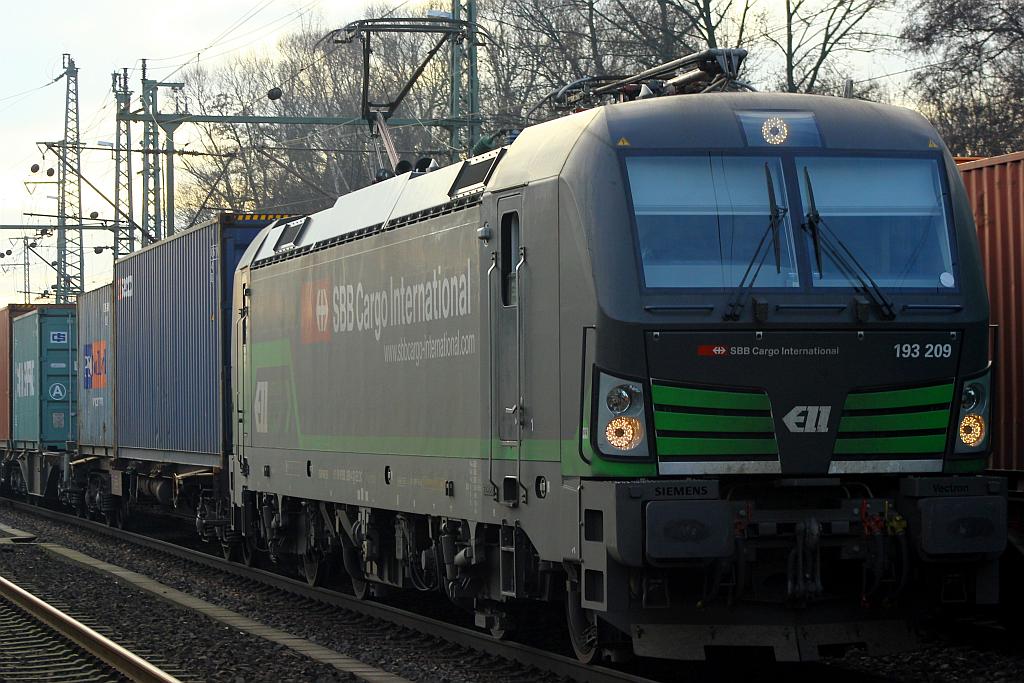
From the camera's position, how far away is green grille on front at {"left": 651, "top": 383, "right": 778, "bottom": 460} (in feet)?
27.1

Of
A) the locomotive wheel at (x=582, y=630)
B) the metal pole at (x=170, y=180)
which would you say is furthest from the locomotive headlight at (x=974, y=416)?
the metal pole at (x=170, y=180)

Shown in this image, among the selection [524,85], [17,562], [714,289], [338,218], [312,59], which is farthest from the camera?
[312,59]

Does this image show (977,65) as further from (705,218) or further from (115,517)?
(705,218)

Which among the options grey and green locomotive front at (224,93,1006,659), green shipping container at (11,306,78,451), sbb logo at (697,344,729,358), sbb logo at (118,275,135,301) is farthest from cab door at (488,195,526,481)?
green shipping container at (11,306,78,451)

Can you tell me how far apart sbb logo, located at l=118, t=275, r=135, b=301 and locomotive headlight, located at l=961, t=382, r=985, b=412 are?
1575cm

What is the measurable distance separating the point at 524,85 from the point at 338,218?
28055 mm

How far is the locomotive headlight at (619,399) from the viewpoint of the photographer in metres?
8.29

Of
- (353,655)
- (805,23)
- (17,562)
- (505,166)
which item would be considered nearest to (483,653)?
(353,655)

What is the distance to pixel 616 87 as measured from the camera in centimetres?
1095

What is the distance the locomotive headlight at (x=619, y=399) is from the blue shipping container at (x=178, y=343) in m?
9.81

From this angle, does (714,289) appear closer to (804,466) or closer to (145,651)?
(804,466)

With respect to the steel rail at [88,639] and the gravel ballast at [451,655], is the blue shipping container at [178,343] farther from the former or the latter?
the steel rail at [88,639]

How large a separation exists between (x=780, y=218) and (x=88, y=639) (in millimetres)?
6182

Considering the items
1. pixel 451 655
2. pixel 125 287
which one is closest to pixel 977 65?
pixel 125 287
